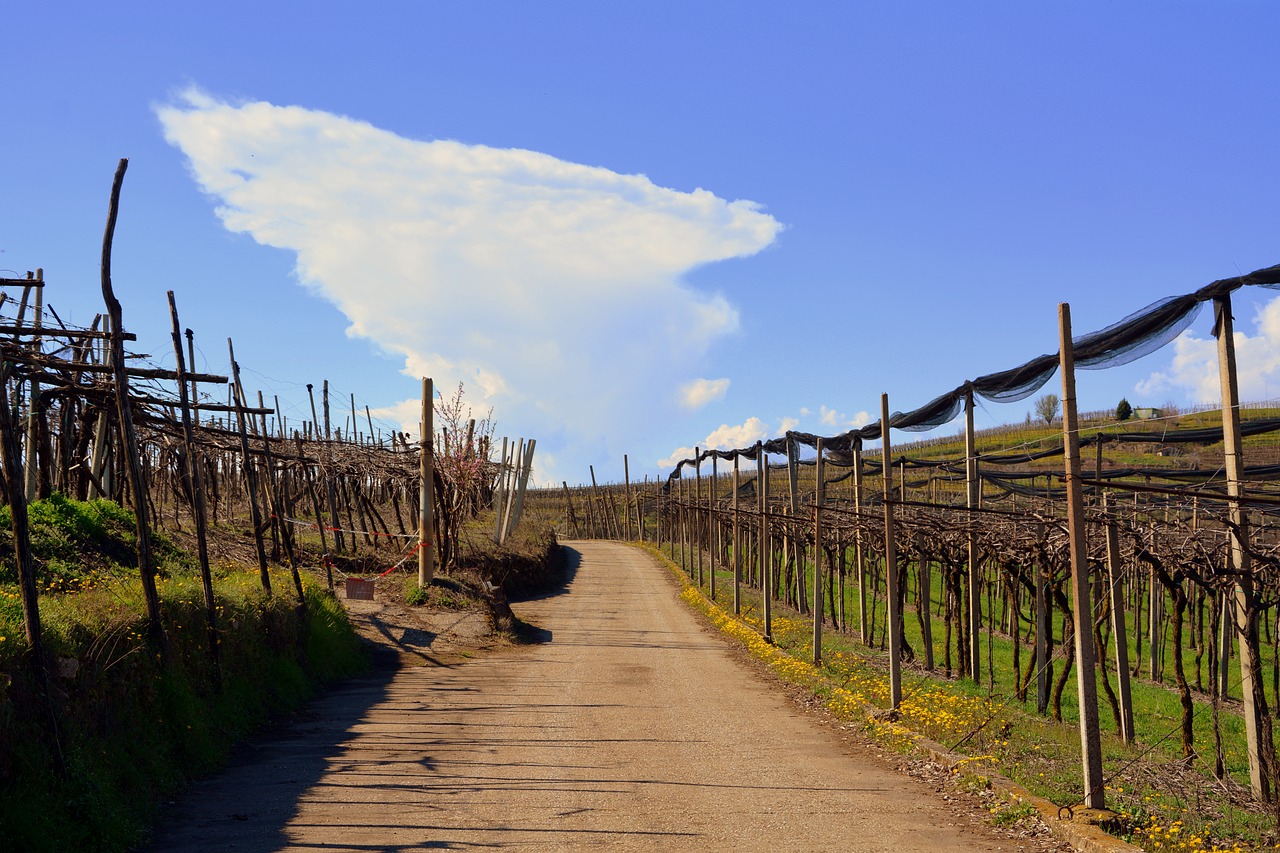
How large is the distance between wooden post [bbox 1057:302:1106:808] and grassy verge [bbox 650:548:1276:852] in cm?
17

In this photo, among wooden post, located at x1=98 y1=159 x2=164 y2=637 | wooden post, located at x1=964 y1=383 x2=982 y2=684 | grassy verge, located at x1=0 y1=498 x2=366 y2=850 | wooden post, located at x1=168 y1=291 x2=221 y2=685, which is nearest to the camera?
grassy verge, located at x1=0 y1=498 x2=366 y2=850

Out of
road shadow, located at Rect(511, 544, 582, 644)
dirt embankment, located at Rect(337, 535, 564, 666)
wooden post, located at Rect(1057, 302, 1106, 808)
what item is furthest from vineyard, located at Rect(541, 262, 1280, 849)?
dirt embankment, located at Rect(337, 535, 564, 666)

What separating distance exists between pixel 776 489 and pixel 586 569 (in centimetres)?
1480

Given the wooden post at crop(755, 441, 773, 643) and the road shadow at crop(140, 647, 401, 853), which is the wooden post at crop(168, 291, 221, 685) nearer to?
the road shadow at crop(140, 647, 401, 853)

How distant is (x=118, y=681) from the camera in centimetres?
711

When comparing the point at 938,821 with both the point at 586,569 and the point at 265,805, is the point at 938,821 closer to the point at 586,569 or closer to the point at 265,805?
the point at 265,805

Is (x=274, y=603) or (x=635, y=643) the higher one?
(x=274, y=603)

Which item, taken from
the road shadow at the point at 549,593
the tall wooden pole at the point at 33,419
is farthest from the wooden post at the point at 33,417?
the road shadow at the point at 549,593

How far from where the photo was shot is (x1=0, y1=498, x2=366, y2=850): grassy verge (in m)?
5.66

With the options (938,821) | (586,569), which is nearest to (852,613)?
(586,569)

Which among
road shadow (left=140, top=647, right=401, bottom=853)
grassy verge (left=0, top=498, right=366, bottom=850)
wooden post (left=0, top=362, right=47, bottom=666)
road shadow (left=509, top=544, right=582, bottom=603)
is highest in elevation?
wooden post (left=0, top=362, right=47, bottom=666)

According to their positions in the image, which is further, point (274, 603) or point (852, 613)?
point (852, 613)

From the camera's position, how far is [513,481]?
111 ft

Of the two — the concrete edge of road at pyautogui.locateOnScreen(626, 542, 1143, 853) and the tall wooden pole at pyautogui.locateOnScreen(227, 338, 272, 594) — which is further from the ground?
the tall wooden pole at pyautogui.locateOnScreen(227, 338, 272, 594)
